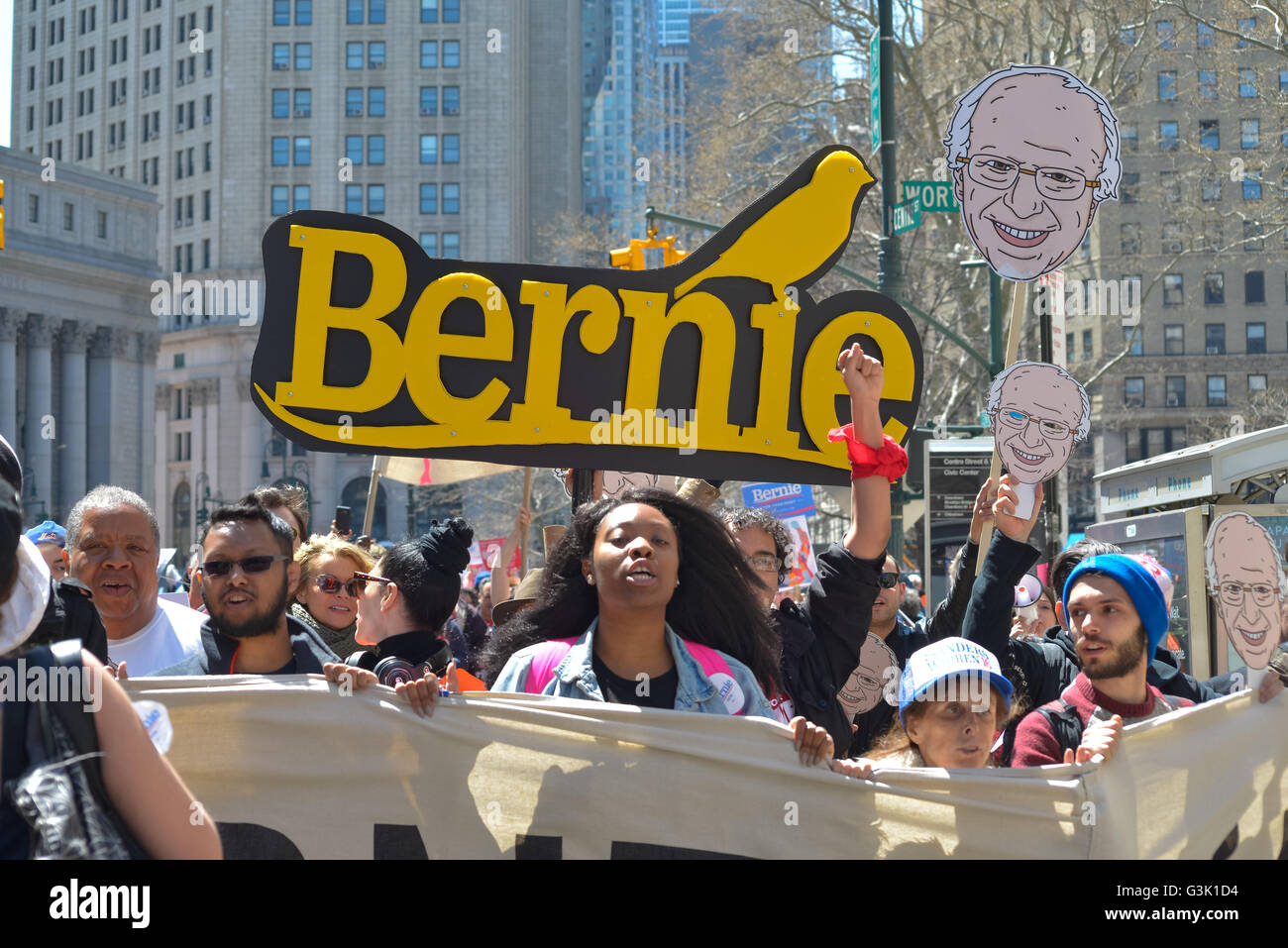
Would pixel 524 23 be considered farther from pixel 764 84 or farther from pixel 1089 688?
pixel 1089 688

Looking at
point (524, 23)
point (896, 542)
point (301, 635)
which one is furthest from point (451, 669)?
point (524, 23)

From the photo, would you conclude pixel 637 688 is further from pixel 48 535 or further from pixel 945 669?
pixel 48 535

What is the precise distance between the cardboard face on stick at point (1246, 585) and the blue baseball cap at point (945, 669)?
3.84 feet

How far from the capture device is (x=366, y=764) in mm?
3902

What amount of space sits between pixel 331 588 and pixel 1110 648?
3086mm

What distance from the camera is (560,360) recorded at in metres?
5.68

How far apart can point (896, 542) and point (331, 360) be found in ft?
29.5

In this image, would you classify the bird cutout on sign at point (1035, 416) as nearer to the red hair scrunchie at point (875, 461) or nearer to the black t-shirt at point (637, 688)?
the red hair scrunchie at point (875, 461)

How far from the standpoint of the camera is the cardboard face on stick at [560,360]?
18.2ft

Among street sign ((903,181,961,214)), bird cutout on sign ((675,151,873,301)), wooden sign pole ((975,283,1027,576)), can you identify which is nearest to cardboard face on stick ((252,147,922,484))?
bird cutout on sign ((675,151,873,301))

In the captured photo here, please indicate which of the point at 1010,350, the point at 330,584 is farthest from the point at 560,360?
A: the point at 1010,350

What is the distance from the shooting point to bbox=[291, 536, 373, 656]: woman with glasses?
6.07 meters

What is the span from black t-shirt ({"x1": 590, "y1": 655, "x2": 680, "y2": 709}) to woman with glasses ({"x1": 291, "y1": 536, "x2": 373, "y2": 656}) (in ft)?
7.04

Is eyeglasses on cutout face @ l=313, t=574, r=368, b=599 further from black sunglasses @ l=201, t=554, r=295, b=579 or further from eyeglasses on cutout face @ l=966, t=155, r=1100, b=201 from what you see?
eyeglasses on cutout face @ l=966, t=155, r=1100, b=201
